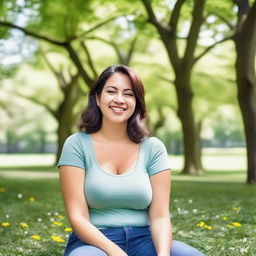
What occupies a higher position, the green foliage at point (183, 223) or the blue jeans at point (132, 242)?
the blue jeans at point (132, 242)

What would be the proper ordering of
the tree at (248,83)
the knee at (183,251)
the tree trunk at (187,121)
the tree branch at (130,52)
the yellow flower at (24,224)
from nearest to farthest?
1. the knee at (183,251)
2. the yellow flower at (24,224)
3. the tree at (248,83)
4. the tree trunk at (187,121)
5. the tree branch at (130,52)

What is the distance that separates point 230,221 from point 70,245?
4.06 m

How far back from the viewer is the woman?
332 cm

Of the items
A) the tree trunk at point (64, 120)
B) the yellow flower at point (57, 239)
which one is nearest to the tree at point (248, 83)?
the yellow flower at point (57, 239)

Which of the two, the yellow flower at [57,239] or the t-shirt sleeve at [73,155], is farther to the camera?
the yellow flower at [57,239]

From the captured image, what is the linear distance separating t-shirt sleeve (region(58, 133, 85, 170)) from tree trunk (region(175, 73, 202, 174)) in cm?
1558

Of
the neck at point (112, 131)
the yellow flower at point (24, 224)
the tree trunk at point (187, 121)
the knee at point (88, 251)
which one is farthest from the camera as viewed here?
the tree trunk at point (187, 121)

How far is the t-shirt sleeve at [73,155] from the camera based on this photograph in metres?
3.39

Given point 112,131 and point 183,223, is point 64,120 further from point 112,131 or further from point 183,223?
point 112,131

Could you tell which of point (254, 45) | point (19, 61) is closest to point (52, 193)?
point (254, 45)

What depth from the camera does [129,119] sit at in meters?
3.68

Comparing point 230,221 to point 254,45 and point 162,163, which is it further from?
point 254,45

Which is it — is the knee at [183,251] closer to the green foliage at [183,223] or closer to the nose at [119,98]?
the nose at [119,98]

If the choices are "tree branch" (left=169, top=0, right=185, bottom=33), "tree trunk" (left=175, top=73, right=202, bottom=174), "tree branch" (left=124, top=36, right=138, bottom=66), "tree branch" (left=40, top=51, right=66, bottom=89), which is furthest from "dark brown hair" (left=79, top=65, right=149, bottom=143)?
"tree branch" (left=40, top=51, right=66, bottom=89)
